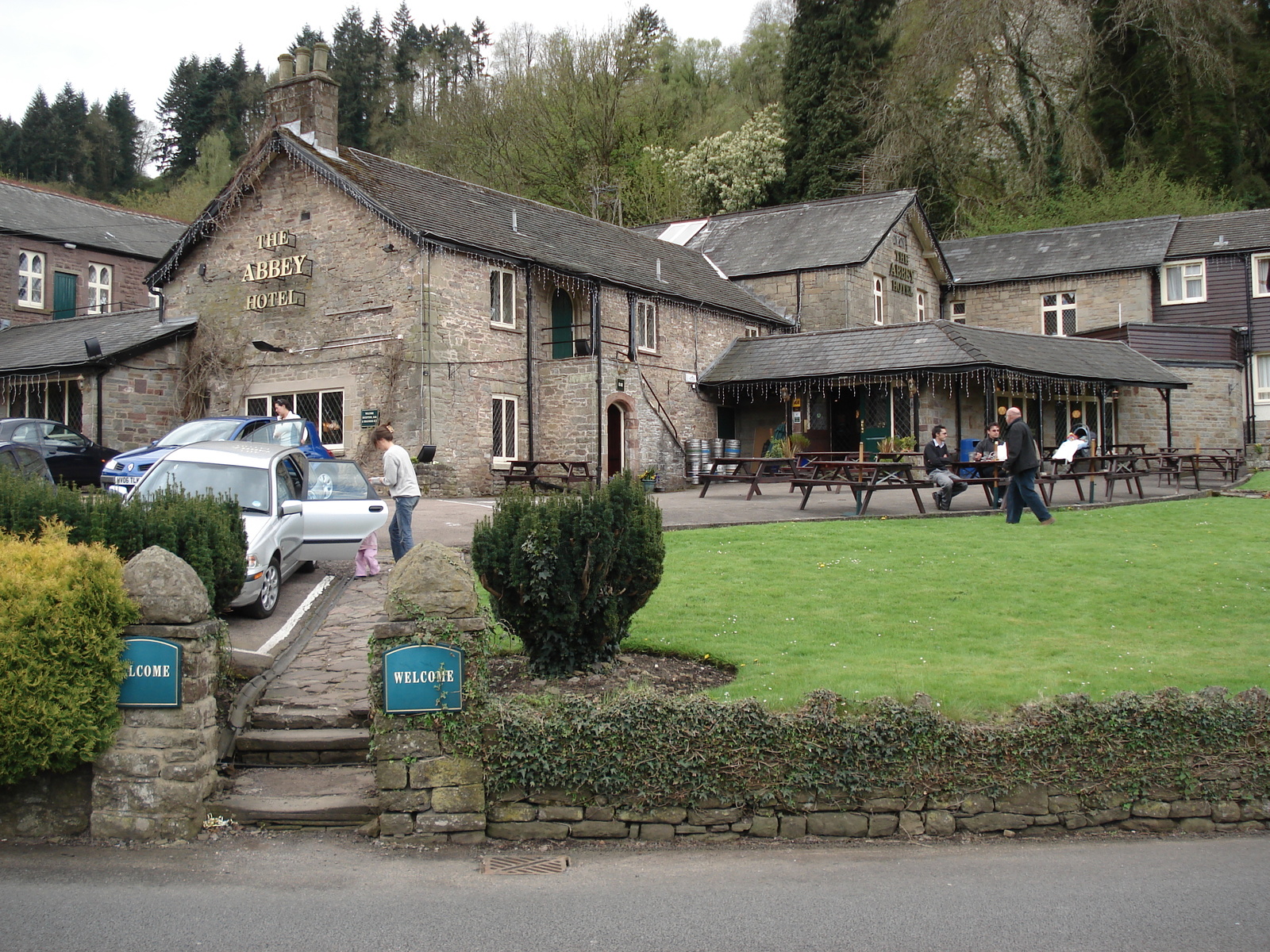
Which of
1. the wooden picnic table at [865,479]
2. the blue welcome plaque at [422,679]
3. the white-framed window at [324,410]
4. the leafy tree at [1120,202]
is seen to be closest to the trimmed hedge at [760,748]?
the blue welcome plaque at [422,679]

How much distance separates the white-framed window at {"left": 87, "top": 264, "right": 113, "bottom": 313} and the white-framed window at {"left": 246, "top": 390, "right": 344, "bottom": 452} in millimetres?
17115

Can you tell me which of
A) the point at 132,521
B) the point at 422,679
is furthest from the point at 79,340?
the point at 422,679

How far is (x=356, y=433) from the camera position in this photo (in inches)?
970

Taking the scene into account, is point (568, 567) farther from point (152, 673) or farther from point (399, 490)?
point (399, 490)

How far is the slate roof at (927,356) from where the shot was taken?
27.2 meters

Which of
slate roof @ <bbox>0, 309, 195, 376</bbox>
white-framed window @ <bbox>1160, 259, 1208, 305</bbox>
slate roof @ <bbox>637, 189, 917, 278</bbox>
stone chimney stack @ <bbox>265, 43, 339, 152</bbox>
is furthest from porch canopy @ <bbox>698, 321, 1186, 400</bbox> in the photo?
slate roof @ <bbox>0, 309, 195, 376</bbox>

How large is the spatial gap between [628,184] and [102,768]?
152 feet

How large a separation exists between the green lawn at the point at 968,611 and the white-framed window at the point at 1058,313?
25759mm

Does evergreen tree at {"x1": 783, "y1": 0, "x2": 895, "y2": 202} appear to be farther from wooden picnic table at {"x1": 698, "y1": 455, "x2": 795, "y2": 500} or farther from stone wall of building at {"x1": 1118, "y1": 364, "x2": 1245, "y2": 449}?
wooden picnic table at {"x1": 698, "y1": 455, "x2": 795, "y2": 500}

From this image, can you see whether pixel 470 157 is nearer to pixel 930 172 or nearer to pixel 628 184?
pixel 628 184

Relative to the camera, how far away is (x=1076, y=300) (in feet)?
128

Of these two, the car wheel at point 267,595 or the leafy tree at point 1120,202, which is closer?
the car wheel at point 267,595

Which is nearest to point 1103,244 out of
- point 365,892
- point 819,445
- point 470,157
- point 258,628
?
point 819,445

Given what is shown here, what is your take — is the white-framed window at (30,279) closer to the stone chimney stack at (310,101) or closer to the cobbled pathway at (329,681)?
the stone chimney stack at (310,101)
